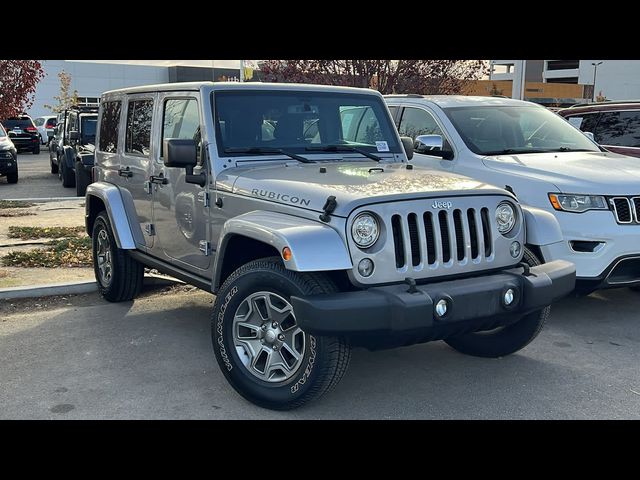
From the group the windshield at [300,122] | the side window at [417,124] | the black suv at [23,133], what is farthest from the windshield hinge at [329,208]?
the black suv at [23,133]

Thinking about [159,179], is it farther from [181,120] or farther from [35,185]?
[35,185]

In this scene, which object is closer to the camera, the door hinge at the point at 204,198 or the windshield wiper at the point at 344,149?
the door hinge at the point at 204,198

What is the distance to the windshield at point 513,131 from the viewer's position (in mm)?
7086

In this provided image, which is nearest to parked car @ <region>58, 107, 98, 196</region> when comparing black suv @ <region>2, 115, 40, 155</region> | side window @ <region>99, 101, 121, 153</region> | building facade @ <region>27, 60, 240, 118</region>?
side window @ <region>99, 101, 121, 153</region>

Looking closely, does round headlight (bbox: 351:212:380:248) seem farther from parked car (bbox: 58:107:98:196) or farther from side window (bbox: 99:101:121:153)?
parked car (bbox: 58:107:98:196)

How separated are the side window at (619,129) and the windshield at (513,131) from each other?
1.54m

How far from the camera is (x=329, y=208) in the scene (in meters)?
3.86

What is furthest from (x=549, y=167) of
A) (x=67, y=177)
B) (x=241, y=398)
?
(x=67, y=177)

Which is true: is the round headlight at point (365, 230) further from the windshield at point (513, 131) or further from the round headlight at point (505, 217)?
the windshield at point (513, 131)

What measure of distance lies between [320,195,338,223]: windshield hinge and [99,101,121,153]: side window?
10.5ft

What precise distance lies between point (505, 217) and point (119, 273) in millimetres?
3581

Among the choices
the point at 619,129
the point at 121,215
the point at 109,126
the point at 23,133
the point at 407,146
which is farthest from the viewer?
the point at 23,133

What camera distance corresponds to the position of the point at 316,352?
383 cm

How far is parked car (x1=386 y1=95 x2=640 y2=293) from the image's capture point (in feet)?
19.0
